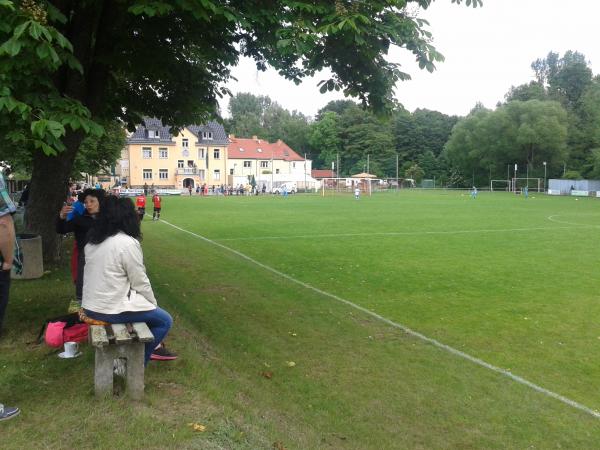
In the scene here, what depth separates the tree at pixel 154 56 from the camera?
4891 mm

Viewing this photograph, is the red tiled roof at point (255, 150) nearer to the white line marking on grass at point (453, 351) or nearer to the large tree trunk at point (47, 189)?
the white line marking on grass at point (453, 351)

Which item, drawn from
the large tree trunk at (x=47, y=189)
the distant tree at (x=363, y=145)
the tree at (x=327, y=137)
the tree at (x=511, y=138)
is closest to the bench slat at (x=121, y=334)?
the large tree trunk at (x=47, y=189)

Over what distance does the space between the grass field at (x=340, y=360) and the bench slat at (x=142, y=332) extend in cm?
57

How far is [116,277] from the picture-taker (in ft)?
15.6

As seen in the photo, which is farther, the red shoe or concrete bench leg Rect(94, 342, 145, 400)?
the red shoe

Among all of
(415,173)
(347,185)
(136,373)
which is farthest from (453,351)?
(415,173)

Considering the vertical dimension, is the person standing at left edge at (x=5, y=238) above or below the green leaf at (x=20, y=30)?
below

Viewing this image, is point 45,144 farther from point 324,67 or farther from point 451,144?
point 451,144

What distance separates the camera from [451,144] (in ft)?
316

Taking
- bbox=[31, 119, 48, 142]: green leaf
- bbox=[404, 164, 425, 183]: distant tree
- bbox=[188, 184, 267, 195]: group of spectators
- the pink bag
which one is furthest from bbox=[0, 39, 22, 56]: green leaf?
bbox=[404, 164, 425, 183]: distant tree

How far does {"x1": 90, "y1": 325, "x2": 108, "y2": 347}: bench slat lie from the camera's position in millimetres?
4328

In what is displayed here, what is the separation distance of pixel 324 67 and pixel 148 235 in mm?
13946

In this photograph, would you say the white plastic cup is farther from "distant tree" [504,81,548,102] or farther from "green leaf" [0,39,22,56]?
"distant tree" [504,81,548,102]

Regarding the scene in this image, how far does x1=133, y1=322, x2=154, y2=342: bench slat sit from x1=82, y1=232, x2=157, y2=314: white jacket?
140 mm
